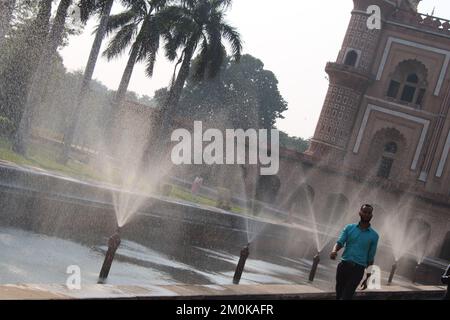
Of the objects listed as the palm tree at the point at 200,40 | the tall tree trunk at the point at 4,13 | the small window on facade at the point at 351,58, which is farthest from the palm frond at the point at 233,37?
the small window on facade at the point at 351,58

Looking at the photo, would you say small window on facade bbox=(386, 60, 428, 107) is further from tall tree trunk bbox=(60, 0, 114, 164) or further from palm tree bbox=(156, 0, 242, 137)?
tall tree trunk bbox=(60, 0, 114, 164)

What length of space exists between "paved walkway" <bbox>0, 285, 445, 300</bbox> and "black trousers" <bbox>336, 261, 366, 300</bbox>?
61cm

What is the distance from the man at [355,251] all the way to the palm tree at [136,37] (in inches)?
789

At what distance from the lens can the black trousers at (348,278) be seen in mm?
7320

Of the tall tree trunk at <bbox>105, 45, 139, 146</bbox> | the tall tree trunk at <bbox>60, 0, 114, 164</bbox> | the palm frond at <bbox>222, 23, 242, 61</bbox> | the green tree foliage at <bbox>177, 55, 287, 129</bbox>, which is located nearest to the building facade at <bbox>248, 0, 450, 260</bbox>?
the palm frond at <bbox>222, 23, 242, 61</bbox>

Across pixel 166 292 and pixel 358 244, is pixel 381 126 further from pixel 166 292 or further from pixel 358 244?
pixel 166 292

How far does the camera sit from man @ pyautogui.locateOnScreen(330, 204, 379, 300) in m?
7.22

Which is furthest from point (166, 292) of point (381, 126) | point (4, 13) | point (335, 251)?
point (381, 126)

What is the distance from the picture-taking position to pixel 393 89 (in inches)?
1607

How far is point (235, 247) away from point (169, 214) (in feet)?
6.05

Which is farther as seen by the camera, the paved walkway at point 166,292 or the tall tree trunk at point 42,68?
the tall tree trunk at point 42,68

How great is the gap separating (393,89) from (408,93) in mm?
896

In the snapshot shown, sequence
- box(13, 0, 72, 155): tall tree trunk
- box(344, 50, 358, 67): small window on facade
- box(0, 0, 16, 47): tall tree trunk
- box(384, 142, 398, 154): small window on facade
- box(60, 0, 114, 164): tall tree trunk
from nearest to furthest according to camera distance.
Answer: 1. box(0, 0, 16, 47): tall tree trunk
2. box(13, 0, 72, 155): tall tree trunk
3. box(60, 0, 114, 164): tall tree trunk
4. box(344, 50, 358, 67): small window on facade
5. box(384, 142, 398, 154): small window on facade

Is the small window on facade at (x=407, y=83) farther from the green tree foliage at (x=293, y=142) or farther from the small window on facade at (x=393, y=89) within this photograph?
the green tree foliage at (x=293, y=142)
